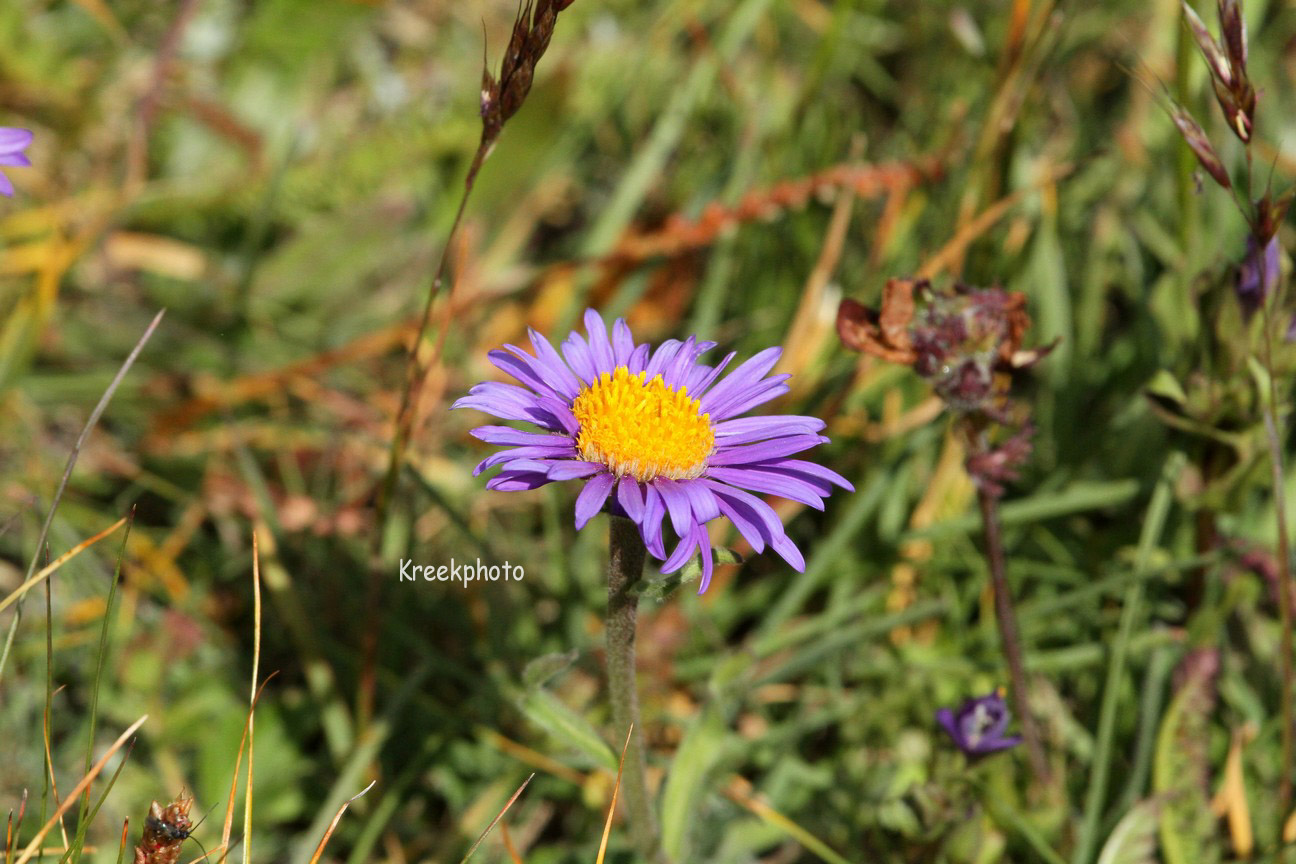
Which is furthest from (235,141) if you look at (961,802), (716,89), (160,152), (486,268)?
(961,802)

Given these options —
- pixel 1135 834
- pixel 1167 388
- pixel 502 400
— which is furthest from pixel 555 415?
pixel 1135 834

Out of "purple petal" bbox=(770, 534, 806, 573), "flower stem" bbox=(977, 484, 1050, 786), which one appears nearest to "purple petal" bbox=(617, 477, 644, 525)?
"purple petal" bbox=(770, 534, 806, 573)

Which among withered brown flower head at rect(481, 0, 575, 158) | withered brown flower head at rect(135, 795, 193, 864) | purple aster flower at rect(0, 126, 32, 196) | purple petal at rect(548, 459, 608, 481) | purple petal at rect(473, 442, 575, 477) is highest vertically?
purple aster flower at rect(0, 126, 32, 196)

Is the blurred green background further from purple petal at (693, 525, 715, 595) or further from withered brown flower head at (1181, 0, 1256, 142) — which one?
withered brown flower head at (1181, 0, 1256, 142)

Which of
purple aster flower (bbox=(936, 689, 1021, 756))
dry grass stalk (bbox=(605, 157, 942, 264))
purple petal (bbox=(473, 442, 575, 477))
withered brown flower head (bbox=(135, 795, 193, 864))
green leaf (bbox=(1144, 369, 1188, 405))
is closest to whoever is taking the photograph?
withered brown flower head (bbox=(135, 795, 193, 864))

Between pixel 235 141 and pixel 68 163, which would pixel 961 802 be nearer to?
pixel 235 141

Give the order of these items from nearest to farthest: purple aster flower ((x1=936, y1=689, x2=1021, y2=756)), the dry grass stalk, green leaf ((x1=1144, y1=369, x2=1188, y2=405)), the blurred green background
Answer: purple aster flower ((x1=936, y1=689, x2=1021, y2=756))
green leaf ((x1=1144, y1=369, x2=1188, y2=405))
the blurred green background
the dry grass stalk

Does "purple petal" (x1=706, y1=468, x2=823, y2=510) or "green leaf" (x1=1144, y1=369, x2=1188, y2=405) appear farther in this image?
"green leaf" (x1=1144, y1=369, x2=1188, y2=405)
